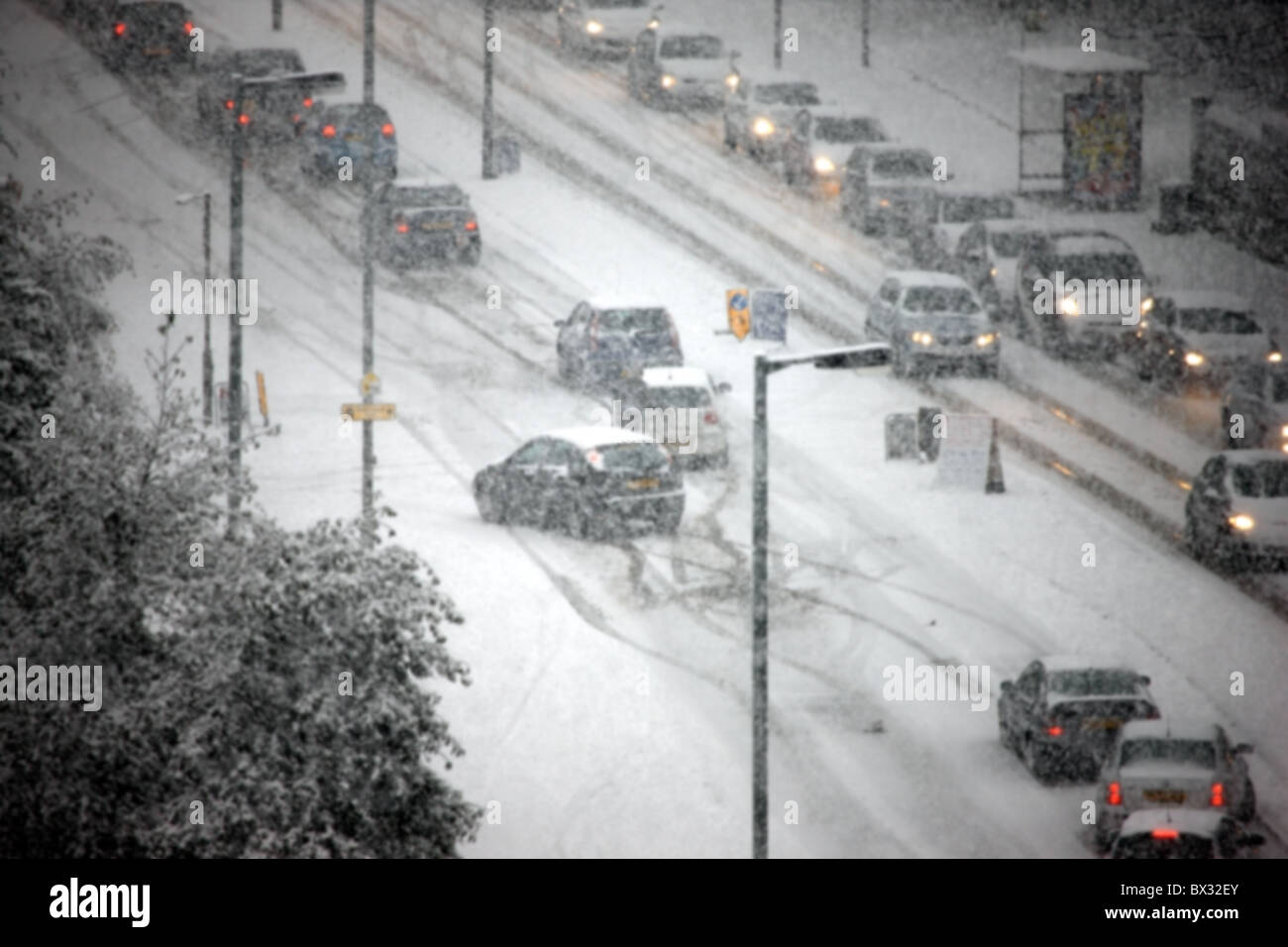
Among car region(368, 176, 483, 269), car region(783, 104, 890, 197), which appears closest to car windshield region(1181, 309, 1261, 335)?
car region(783, 104, 890, 197)

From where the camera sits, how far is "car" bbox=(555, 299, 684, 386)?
33.6m

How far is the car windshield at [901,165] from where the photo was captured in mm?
42625

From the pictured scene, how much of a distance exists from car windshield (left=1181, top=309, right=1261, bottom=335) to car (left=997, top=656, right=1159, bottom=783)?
572 inches

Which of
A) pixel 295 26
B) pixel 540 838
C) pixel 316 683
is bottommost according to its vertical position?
pixel 540 838

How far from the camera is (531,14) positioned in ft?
198

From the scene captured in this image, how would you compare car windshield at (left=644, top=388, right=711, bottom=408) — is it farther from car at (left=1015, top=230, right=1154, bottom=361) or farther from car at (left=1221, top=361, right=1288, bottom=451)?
car at (left=1015, top=230, right=1154, bottom=361)

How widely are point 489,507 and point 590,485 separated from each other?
1678 mm

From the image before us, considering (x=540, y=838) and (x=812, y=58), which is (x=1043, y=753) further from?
(x=812, y=58)

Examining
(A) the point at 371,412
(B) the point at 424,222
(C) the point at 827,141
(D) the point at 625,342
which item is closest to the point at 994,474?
(D) the point at 625,342

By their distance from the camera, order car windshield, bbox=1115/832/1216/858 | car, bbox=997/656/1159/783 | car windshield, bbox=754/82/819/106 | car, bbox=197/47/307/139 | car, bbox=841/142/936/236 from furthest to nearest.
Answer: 1. car windshield, bbox=754/82/819/106
2. car, bbox=197/47/307/139
3. car, bbox=841/142/936/236
4. car, bbox=997/656/1159/783
5. car windshield, bbox=1115/832/1216/858

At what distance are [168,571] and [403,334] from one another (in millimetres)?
20688

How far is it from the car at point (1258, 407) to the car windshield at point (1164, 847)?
13.1m

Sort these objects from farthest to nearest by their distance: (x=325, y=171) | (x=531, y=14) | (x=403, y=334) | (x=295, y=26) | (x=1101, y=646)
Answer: (x=531, y=14), (x=295, y=26), (x=325, y=171), (x=403, y=334), (x=1101, y=646)

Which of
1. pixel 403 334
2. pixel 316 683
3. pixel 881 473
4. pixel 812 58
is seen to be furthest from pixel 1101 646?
pixel 812 58
